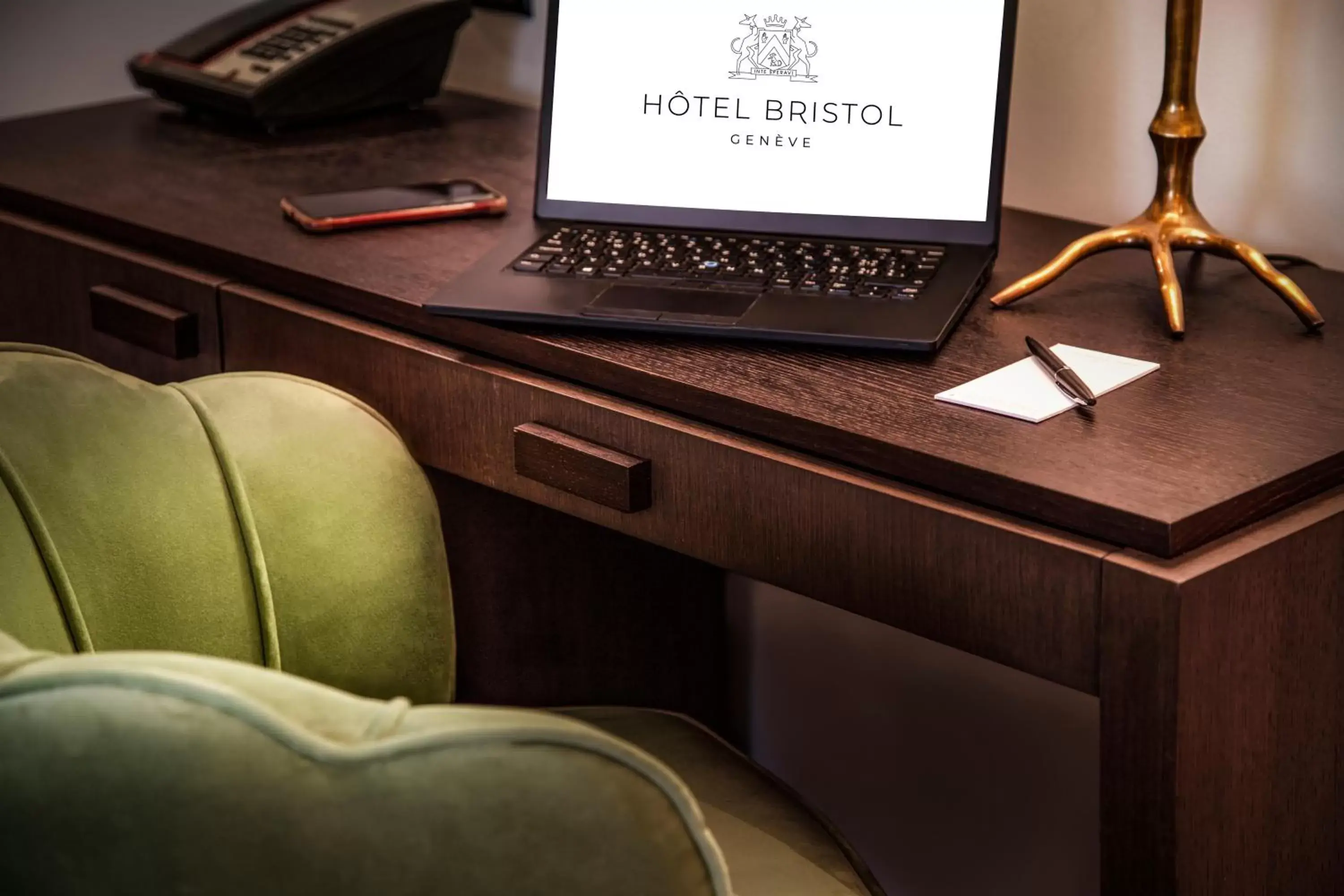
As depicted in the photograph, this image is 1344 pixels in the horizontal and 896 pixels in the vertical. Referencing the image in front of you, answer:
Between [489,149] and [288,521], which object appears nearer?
[288,521]

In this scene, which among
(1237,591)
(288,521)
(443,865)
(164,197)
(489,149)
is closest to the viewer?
(443,865)

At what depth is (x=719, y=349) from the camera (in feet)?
3.47

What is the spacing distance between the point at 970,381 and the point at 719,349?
17 cm

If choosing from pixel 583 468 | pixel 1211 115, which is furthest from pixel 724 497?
pixel 1211 115

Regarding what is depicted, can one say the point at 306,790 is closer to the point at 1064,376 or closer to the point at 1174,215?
the point at 1064,376

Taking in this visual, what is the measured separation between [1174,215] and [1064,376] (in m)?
0.24

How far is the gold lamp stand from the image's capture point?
3.65 feet

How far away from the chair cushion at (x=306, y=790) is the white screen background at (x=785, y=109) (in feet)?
2.33

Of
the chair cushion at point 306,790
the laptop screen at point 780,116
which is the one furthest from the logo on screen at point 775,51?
the chair cushion at point 306,790

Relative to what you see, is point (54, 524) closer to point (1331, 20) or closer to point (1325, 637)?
point (1325, 637)

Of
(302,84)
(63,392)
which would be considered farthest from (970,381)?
(302,84)

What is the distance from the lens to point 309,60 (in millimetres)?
1637

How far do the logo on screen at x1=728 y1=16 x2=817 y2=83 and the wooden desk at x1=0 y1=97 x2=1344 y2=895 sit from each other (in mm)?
224

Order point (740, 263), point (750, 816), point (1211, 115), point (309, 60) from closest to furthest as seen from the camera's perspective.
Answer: point (750, 816) < point (740, 263) < point (1211, 115) < point (309, 60)
